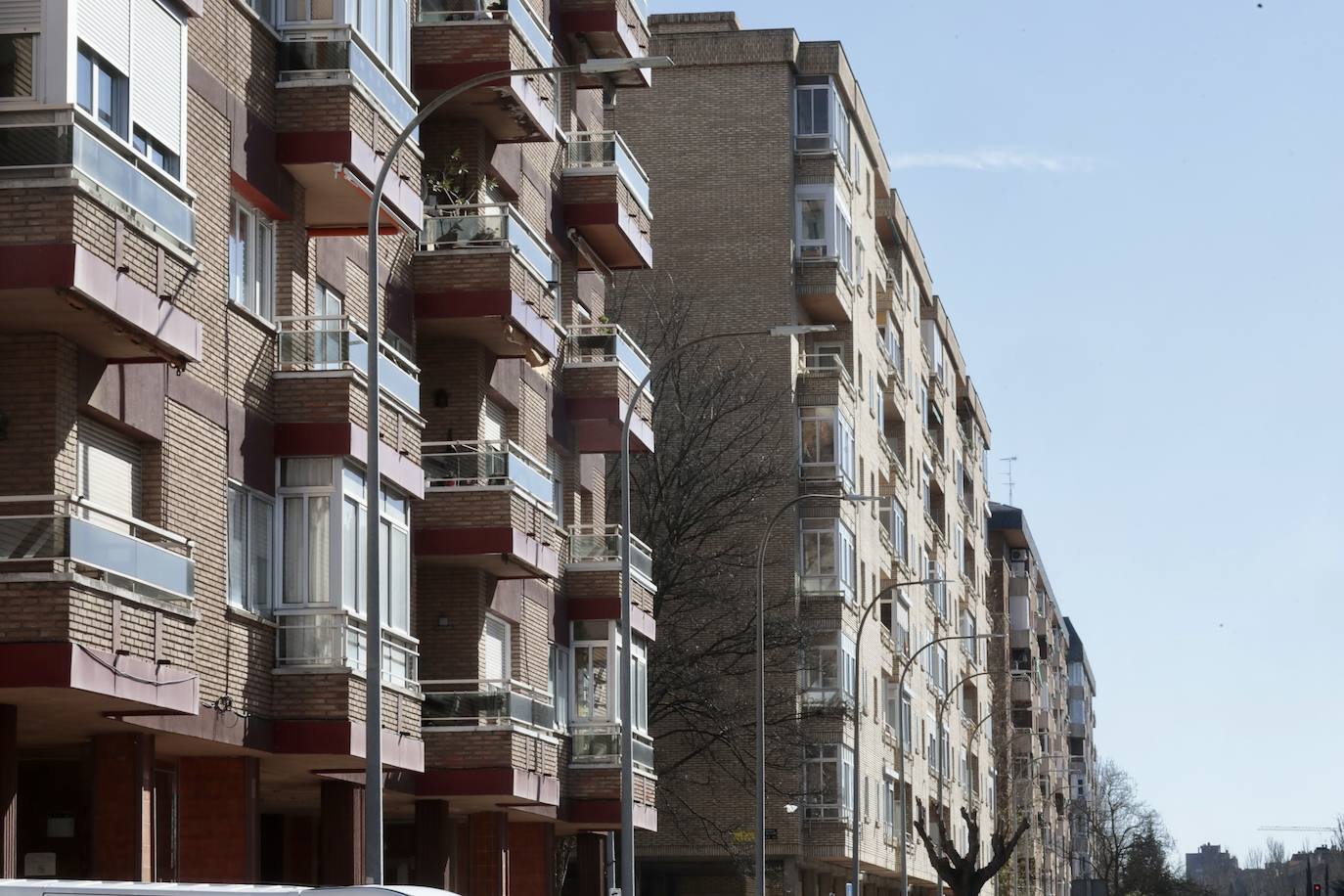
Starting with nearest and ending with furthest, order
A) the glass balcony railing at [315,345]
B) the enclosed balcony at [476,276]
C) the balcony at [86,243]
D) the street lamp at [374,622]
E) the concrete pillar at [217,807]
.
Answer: the balcony at [86,243] → the street lamp at [374,622] → the concrete pillar at [217,807] → the glass balcony railing at [315,345] → the enclosed balcony at [476,276]

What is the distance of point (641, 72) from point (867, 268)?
2708 cm

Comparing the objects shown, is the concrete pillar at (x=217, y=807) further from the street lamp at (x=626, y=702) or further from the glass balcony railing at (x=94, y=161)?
the street lamp at (x=626, y=702)

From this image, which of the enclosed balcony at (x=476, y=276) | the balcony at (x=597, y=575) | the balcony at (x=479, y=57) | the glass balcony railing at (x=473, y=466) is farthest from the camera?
the balcony at (x=597, y=575)

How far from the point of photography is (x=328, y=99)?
2642cm

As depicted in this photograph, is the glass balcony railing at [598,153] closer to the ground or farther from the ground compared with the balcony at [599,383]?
farther from the ground

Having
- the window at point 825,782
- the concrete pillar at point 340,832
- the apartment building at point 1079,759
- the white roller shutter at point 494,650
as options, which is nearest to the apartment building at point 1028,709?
the apartment building at point 1079,759

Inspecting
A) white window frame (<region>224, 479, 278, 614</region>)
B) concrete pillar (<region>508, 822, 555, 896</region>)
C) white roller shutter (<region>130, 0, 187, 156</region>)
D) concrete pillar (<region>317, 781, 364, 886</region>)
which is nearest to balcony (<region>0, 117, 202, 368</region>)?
white roller shutter (<region>130, 0, 187, 156</region>)

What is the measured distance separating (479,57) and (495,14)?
2.15 feet

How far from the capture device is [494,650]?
34.9 metres

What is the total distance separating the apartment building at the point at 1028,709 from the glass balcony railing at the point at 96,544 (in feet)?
287

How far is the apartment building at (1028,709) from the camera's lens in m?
113

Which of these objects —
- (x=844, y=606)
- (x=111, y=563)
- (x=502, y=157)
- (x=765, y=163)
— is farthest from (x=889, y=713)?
(x=111, y=563)

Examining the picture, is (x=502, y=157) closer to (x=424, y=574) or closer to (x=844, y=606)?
(x=424, y=574)

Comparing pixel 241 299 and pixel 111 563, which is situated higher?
pixel 241 299
